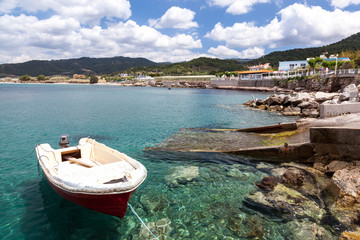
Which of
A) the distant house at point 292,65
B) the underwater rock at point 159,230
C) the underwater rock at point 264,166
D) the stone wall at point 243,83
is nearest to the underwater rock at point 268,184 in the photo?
the underwater rock at point 264,166

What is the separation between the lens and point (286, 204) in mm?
7578

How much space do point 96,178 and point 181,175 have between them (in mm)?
4381

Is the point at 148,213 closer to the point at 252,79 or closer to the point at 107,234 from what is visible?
the point at 107,234

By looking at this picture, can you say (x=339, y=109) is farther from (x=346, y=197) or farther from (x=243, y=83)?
(x=243, y=83)

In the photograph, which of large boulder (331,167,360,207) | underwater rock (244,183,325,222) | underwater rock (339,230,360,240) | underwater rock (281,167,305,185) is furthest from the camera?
underwater rock (281,167,305,185)

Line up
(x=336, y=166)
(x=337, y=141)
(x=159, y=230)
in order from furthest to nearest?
(x=337, y=141)
(x=336, y=166)
(x=159, y=230)

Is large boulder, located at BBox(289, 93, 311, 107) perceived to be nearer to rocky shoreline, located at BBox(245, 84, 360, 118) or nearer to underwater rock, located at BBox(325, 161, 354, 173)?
rocky shoreline, located at BBox(245, 84, 360, 118)

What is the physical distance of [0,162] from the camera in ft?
39.6

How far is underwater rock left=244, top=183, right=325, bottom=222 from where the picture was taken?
709cm

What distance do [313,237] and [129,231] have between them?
5.51 meters

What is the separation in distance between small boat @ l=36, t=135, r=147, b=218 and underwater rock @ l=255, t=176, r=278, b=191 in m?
5.11

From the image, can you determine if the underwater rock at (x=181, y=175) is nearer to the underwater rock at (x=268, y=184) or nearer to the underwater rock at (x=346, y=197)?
the underwater rock at (x=268, y=184)

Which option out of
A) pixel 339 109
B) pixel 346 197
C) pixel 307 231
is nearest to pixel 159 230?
pixel 307 231

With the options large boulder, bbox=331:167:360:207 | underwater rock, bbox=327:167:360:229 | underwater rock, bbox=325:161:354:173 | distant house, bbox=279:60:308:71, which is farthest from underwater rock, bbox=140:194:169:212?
distant house, bbox=279:60:308:71
